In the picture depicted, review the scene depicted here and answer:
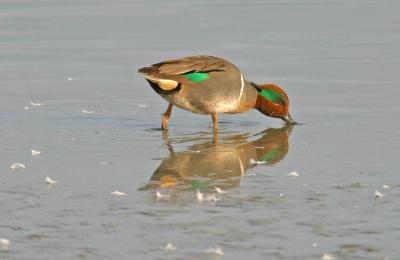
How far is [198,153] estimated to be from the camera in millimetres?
9445

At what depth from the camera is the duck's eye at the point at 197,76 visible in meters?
10.6

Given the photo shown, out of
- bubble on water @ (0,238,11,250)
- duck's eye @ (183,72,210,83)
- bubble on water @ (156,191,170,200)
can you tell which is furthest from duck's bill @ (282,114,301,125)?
bubble on water @ (0,238,11,250)

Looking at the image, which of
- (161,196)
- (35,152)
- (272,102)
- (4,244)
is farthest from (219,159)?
(4,244)

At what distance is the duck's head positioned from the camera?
11.2 meters

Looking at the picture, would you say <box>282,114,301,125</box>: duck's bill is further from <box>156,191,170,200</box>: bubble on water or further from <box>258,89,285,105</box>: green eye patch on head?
<box>156,191,170,200</box>: bubble on water

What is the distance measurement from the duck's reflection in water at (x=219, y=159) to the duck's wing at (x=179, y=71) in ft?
1.70

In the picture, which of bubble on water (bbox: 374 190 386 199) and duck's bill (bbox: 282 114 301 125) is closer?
bubble on water (bbox: 374 190 386 199)

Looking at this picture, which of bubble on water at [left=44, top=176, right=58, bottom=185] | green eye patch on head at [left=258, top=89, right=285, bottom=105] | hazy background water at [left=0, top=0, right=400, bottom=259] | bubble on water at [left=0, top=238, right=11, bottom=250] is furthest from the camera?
green eye patch on head at [left=258, top=89, right=285, bottom=105]

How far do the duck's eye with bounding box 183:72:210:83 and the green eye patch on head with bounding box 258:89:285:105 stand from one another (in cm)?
98

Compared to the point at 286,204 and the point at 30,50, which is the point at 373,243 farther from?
the point at 30,50

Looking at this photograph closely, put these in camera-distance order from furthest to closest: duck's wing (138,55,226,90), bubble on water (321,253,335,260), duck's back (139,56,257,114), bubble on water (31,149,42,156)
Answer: duck's back (139,56,257,114) → duck's wing (138,55,226,90) → bubble on water (31,149,42,156) → bubble on water (321,253,335,260)

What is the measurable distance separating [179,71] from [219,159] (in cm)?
167

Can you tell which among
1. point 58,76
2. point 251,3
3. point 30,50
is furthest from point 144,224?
point 251,3

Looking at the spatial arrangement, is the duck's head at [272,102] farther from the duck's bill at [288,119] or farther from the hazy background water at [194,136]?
the hazy background water at [194,136]
